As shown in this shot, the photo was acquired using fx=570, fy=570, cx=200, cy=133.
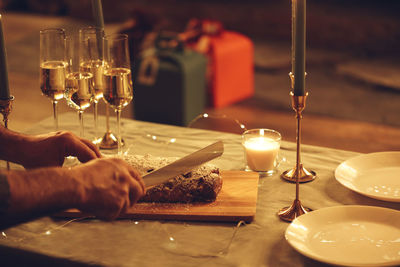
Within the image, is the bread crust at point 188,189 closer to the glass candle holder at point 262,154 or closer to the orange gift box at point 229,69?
the glass candle holder at point 262,154

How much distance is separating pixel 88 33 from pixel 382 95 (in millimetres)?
3217

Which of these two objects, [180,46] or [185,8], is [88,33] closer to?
[180,46]

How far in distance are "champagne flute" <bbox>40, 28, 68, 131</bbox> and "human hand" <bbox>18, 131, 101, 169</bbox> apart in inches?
7.0

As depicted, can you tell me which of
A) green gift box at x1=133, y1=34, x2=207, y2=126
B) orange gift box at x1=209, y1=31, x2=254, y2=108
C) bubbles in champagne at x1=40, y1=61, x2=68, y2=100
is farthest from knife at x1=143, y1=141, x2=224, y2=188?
orange gift box at x1=209, y1=31, x2=254, y2=108

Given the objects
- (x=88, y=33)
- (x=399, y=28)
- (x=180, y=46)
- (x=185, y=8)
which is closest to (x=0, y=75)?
(x=88, y=33)

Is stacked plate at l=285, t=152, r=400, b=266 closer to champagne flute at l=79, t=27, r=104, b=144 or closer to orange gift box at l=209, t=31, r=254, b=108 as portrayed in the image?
champagne flute at l=79, t=27, r=104, b=144

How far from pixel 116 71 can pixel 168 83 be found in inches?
85.5

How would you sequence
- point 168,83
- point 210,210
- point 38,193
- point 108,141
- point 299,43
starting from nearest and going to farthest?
1. point 38,193
2. point 299,43
3. point 210,210
4. point 108,141
5. point 168,83

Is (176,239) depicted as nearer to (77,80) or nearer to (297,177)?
(297,177)

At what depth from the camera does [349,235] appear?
3.70ft

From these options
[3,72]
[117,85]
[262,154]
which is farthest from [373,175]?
[3,72]

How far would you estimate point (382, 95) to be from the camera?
A: 168 inches

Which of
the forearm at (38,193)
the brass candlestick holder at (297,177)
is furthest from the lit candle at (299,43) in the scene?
the forearm at (38,193)

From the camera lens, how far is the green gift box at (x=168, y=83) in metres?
3.58
